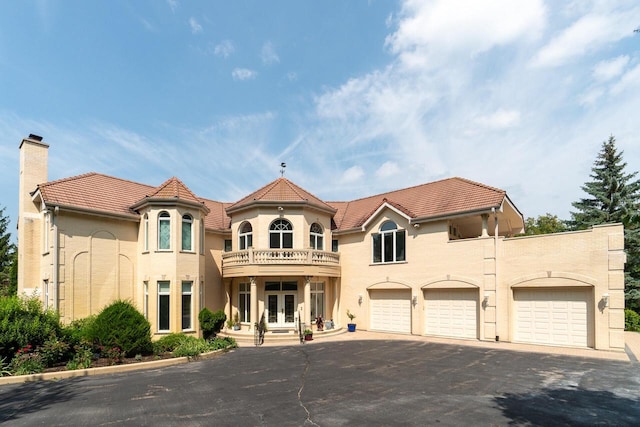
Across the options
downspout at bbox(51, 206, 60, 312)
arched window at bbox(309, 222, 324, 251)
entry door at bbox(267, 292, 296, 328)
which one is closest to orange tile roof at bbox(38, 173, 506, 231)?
downspout at bbox(51, 206, 60, 312)

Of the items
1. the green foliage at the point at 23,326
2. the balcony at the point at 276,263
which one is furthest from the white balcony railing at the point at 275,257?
the green foliage at the point at 23,326

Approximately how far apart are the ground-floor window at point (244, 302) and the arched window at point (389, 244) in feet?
25.9

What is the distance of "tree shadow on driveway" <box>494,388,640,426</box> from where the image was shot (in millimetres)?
8375

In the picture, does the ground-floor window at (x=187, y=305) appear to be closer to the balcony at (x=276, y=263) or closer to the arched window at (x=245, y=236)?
the balcony at (x=276, y=263)

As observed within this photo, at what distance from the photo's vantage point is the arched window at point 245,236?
23.0 metres

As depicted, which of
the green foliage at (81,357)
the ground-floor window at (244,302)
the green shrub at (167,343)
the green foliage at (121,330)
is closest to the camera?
the green foliage at (81,357)

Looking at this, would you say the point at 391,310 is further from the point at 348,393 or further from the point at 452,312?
the point at 348,393

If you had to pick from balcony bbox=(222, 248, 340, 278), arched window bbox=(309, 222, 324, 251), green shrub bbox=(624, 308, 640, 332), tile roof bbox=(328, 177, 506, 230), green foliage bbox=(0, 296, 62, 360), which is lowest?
green shrub bbox=(624, 308, 640, 332)

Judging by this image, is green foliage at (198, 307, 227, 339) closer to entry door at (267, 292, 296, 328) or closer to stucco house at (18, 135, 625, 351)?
stucco house at (18, 135, 625, 351)

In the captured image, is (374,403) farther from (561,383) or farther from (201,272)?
(201,272)

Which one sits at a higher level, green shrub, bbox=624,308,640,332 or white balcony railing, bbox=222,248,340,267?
white balcony railing, bbox=222,248,340,267

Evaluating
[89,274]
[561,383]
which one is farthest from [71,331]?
[561,383]

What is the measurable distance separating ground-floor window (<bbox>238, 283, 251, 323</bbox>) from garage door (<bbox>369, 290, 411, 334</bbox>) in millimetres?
7427

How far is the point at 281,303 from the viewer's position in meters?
22.0
